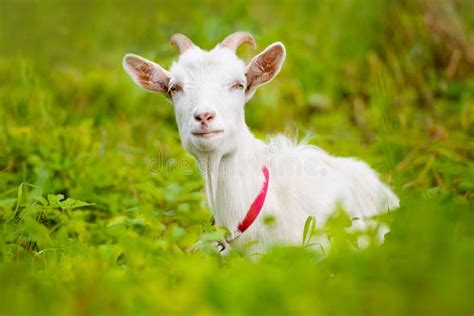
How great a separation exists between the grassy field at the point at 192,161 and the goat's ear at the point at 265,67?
0.58 metres

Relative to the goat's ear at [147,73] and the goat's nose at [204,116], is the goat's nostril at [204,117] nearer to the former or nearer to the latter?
the goat's nose at [204,116]

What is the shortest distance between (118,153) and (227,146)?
2017mm

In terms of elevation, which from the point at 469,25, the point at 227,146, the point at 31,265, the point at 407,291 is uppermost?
the point at 469,25

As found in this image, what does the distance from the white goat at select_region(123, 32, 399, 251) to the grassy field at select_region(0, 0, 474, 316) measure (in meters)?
0.29

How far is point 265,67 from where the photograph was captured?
4.18 m

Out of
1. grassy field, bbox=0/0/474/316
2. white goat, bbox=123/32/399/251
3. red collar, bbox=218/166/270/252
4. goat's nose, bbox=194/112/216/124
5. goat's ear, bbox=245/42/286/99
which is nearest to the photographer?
grassy field, bbox=0/0/474/316

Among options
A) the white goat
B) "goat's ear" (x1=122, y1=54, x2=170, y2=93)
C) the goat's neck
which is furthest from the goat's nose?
"goat's ear" (x1=122, y1=54, x2=170, y2=93)

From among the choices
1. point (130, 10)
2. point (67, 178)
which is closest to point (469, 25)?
point (130, 10)

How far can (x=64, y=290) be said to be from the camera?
2.85 meters

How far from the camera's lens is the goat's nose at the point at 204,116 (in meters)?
3.64

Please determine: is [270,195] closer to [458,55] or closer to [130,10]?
[458,55]

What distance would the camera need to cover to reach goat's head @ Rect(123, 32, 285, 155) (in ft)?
12.2
